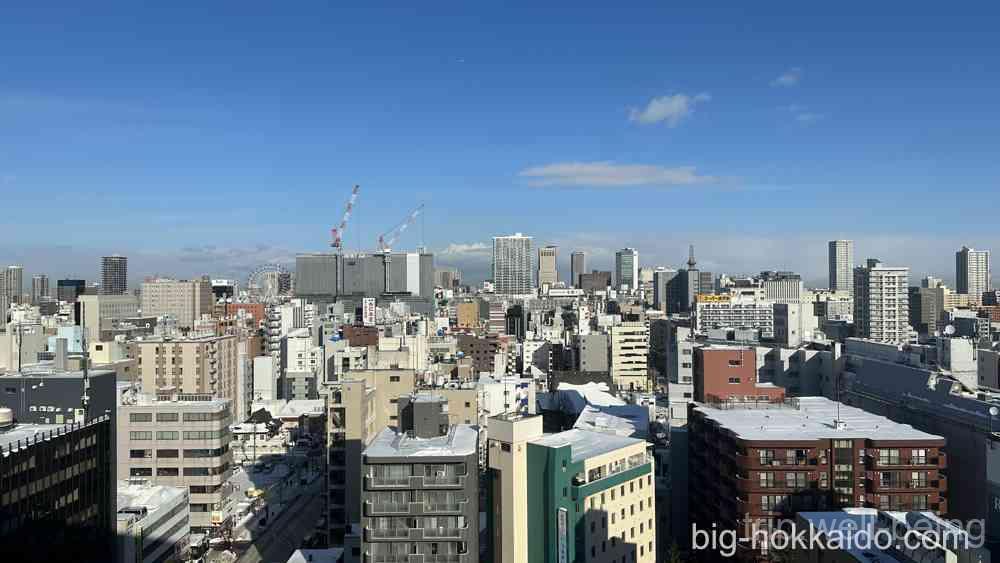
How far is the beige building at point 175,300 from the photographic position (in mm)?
78938

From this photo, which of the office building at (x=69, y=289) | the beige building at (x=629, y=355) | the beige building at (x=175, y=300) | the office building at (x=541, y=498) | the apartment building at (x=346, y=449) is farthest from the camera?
the office building at (x=69, y=289)

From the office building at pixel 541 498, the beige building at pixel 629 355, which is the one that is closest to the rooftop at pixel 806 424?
the office building at pixel 541 498

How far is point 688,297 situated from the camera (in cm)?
9981

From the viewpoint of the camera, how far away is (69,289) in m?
94.2

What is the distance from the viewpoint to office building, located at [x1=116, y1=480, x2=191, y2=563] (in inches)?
632

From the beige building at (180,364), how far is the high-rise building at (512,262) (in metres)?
106

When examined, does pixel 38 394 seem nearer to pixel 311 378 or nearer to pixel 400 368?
pixel 400 368

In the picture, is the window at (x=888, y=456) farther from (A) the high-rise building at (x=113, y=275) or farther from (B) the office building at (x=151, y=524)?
(A) the high-rise building at (x=113, y=275)

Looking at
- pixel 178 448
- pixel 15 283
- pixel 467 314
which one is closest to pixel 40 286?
pixel 15 283

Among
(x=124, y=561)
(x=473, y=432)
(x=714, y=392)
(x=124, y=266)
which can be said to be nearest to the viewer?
(x=473, y=432)

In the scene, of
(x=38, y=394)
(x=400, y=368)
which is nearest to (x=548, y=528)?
(x=400, y=368)

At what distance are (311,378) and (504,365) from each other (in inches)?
452

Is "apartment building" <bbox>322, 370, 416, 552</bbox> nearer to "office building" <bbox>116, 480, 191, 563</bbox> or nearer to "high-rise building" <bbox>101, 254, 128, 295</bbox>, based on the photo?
"office building" <bbox>116, 480, 191, 563</bbox>

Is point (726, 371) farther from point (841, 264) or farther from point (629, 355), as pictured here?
point (841, 264)
